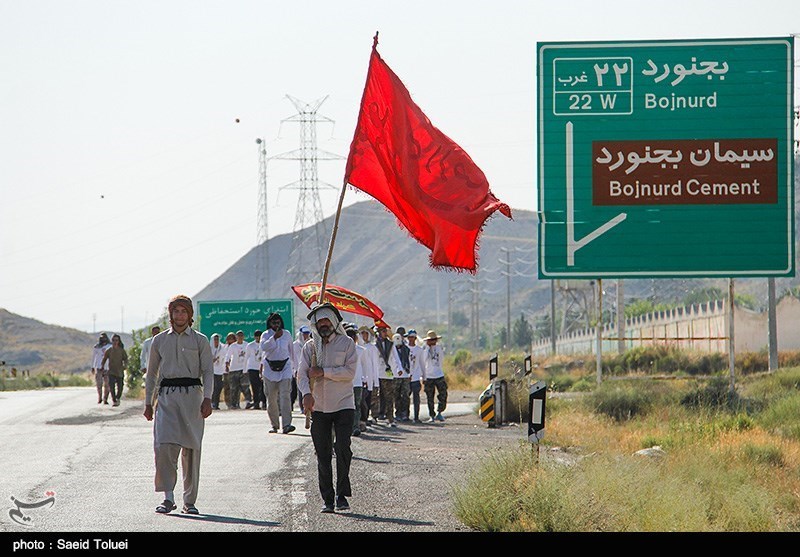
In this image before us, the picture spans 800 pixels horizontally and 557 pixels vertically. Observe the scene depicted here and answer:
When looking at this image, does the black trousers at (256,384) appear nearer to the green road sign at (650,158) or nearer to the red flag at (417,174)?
the green road sign at (650,158)

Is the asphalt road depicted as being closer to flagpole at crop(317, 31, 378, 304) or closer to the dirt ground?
the dirt ground

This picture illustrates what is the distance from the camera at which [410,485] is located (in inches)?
585

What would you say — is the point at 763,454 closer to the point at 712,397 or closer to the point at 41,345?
the point at 712,397

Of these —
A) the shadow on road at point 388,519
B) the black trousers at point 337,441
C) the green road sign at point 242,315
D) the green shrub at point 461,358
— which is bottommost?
the green shrub at point 461,358

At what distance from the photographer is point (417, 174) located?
1473 centimetres

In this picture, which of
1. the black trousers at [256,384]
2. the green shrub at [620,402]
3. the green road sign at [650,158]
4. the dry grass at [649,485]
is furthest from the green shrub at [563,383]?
the dry grass at [649,485]

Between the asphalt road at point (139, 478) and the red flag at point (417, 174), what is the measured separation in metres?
2.97

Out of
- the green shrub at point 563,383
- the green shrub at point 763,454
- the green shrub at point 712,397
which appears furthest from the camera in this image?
the green shrub at point 563,383

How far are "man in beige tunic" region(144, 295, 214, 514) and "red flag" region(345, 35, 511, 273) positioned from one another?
2.89 meters

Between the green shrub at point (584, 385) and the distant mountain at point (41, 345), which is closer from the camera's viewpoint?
the green shrub at point (584, 385)

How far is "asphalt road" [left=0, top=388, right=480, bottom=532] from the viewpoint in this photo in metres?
11.3

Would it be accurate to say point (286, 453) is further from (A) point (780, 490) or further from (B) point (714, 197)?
(B) point (714, 197)

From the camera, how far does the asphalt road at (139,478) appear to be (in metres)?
11.3

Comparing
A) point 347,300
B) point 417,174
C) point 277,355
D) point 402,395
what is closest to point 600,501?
point 417,174
